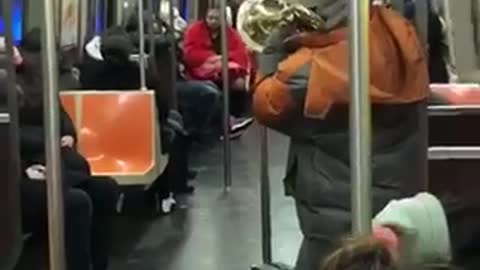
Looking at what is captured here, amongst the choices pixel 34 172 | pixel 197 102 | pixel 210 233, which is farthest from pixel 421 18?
pixel 197 102

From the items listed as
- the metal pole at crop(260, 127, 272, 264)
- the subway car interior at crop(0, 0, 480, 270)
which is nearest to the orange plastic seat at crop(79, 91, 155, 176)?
the subway car interior at crop(0, 0, 480, 270)

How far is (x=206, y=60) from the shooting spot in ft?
32.2

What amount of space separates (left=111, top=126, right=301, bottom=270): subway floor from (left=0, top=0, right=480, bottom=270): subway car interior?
18 mm

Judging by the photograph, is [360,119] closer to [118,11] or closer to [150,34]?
[150,34]

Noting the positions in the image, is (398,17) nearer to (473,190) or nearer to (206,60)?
(473,190)

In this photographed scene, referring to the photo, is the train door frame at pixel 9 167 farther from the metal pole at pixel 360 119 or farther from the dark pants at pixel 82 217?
the metal pole at pixel 360 119

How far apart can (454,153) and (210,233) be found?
3.47 m

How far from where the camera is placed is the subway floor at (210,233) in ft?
18.5

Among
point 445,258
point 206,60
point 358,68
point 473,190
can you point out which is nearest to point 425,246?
point 445,258

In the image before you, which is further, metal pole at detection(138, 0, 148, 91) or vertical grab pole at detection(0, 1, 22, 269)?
metal pole at detection(138, 0, 148, 91)

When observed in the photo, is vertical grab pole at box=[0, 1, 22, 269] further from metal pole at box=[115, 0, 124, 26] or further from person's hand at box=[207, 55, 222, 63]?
person's hand at box=[207, 55, 222, 63]

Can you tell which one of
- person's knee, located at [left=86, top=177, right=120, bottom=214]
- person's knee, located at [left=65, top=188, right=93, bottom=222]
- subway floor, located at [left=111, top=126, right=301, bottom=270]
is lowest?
subway floor, located at [left=111, top=126, right=301, bottom=270]

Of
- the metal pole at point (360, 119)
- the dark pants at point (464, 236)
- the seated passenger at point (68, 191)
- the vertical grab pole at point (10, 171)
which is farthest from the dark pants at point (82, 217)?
the metal pole at point (360, 119)

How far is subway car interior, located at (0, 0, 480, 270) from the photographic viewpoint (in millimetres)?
2232
